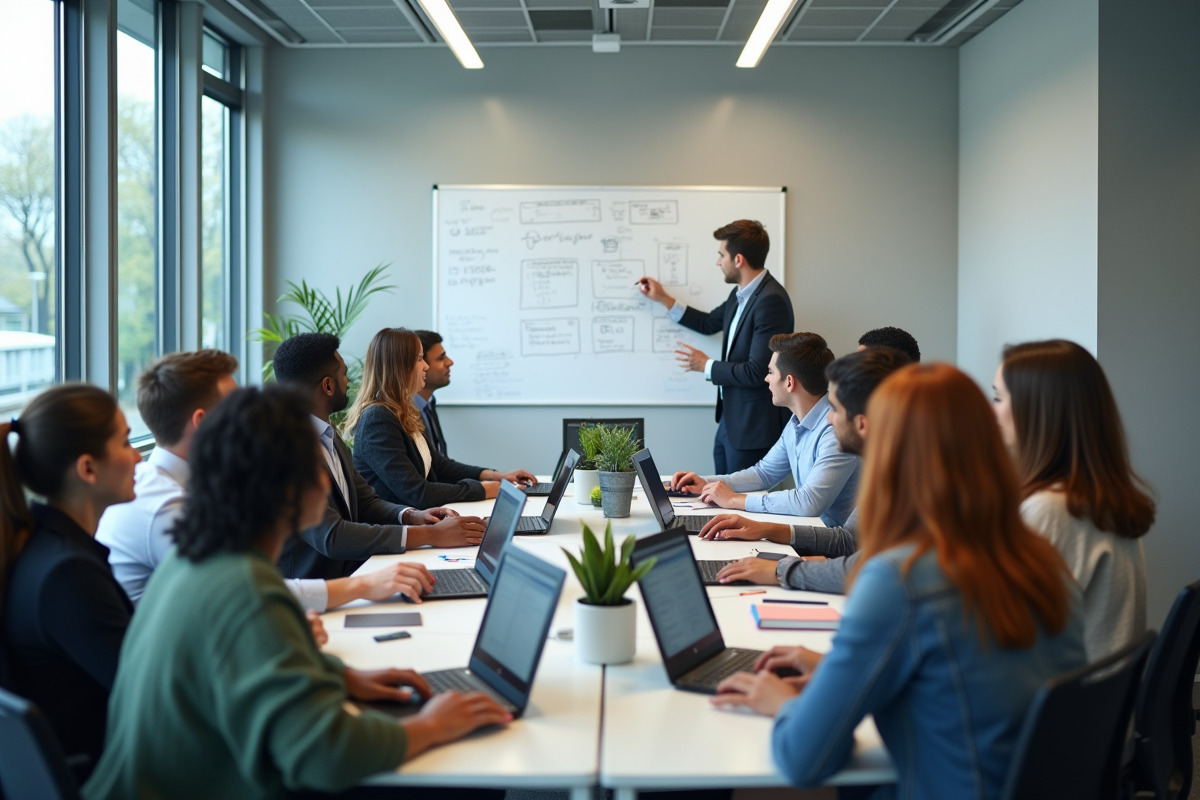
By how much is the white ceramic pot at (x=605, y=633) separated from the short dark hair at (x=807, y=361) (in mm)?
1782

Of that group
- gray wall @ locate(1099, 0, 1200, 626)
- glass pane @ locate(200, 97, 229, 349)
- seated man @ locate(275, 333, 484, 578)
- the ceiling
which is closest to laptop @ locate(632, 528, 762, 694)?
seated man @ locate(275, 333, 484, 578)

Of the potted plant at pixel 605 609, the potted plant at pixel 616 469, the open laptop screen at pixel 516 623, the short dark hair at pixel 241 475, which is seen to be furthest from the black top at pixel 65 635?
the potted plant at pixel 616 469

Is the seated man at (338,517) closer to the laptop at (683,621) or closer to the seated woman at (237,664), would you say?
the laptop at (683,621)

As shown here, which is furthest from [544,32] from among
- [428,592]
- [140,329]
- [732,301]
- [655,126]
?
[428,592]

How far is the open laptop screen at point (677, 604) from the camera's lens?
186 centimetres

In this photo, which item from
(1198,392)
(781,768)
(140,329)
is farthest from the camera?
(140,329)

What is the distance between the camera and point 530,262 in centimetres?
589

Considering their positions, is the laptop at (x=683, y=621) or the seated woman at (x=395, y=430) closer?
the laptop at (x=683, y=621)

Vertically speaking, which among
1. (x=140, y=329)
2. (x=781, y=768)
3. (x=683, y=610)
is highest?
(x=140, y=329)

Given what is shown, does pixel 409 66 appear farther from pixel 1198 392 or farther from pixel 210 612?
pixel 210 612

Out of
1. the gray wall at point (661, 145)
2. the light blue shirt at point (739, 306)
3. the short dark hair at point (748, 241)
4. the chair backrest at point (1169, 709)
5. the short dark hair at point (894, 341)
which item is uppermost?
the gray wall at point (661, 145)

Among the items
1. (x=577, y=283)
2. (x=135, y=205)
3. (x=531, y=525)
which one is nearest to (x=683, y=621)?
(x=531, y=525)

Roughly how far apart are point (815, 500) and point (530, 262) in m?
2.98

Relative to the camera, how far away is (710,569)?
8.89ft
